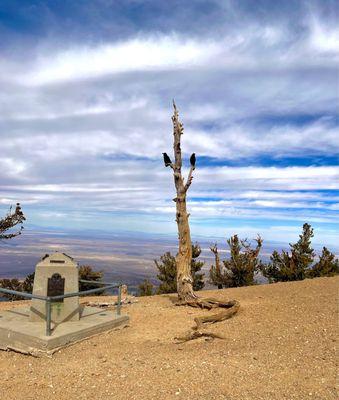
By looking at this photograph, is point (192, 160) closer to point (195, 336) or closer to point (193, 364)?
point (195, 336)

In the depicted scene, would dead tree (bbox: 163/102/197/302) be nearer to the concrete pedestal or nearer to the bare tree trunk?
the bare tree trunk

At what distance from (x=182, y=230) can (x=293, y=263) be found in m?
15.0

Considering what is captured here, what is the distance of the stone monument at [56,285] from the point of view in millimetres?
9422

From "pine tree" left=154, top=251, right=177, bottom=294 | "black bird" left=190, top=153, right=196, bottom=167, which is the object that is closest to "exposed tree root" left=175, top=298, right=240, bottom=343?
"black bird" left=190, top=153, right=196, bottom=167

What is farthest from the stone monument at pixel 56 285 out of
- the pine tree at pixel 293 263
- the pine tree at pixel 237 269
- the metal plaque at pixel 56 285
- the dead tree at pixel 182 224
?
the pine tree at pixel 293 263

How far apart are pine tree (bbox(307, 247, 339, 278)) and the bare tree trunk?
15.0 m

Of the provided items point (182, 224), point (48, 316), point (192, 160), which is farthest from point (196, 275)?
point (48, 316)

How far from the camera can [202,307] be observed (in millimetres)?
12711

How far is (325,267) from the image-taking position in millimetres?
26266

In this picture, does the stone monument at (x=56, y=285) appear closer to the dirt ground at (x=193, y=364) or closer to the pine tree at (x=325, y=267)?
the dirt ground at (x=193, y=364)

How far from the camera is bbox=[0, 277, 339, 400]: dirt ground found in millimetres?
6035

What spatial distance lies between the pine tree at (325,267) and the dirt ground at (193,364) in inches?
634

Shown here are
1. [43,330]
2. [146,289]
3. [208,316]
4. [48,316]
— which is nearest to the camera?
[48,316]

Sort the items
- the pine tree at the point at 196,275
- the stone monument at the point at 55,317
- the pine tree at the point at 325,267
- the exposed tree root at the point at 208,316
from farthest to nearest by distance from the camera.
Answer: the pine tree at the point at 196,275 < the pine tree at the point at 325,267 < the exposed tree root at the point at 208,316 < the stone monument at the point at 55,317
